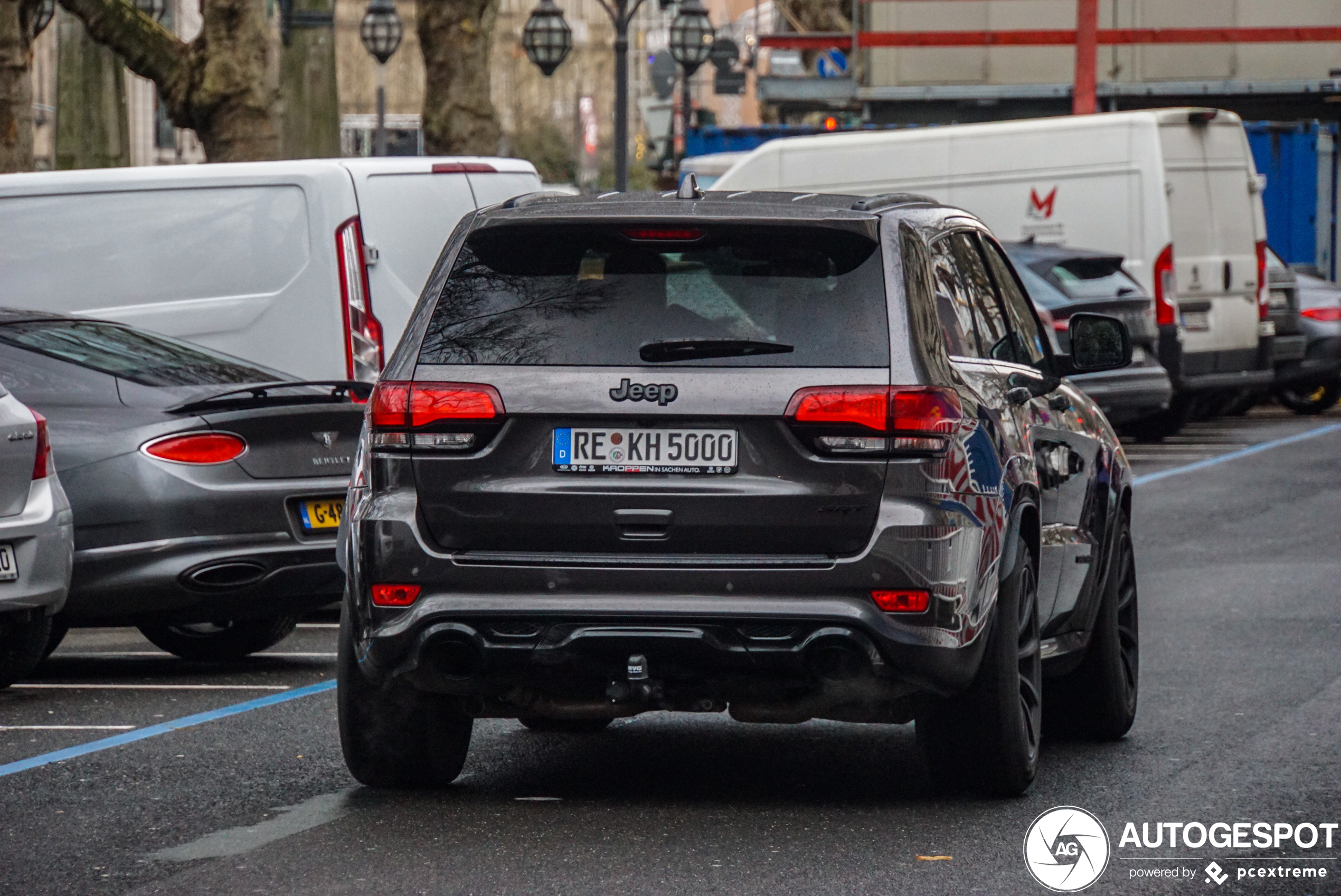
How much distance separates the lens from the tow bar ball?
6.09m

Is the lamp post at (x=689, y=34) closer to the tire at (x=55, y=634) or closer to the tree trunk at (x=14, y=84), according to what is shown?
the tree trunk at (x=14, y=84)

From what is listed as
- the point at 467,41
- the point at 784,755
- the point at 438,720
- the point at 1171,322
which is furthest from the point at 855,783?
the point at 467,41

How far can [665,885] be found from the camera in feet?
18.3

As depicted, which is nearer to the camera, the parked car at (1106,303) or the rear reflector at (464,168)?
the rear reflector at (464,168)

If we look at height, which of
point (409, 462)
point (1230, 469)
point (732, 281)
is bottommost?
point (1230, 469)

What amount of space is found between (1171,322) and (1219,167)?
1790 millimetres

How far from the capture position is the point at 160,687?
916 centimetres

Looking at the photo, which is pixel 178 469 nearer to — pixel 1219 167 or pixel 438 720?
pixel 438 720

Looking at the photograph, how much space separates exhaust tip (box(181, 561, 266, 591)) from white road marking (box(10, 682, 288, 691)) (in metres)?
0.36

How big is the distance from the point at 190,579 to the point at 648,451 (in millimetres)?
3539

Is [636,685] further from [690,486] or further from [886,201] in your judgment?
[886,201]

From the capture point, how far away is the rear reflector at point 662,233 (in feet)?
20.4

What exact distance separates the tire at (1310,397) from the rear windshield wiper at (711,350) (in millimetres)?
19702

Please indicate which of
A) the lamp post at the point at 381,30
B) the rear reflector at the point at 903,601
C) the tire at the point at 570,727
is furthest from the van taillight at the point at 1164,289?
the rear reflector at the point at 903,601
